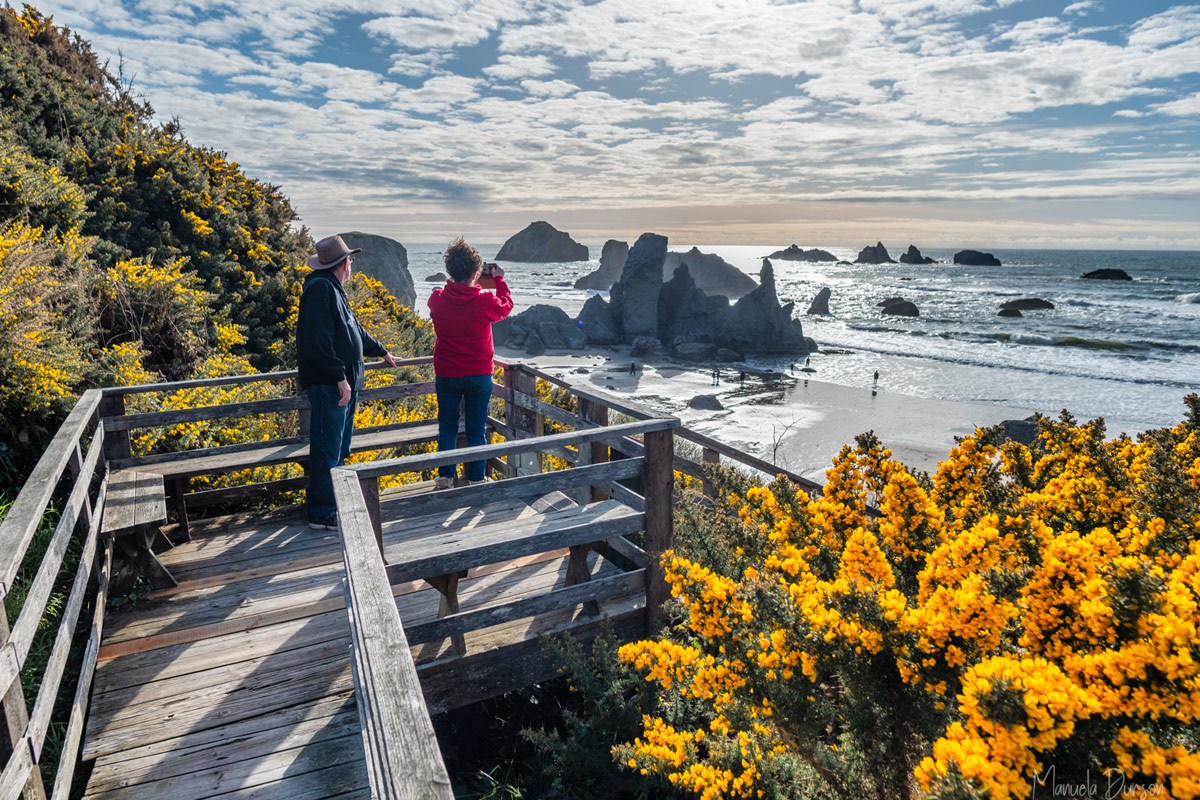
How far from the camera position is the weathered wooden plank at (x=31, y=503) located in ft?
7.38

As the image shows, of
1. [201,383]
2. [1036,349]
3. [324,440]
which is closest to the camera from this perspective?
[324,440]

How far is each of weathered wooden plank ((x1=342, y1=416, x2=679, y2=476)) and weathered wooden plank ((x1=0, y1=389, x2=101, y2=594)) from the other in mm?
Answer: 1179

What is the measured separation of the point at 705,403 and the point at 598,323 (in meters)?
25.1

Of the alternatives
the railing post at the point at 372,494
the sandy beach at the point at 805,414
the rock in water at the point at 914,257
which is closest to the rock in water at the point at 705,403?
the sandy beach at the point at 805,414

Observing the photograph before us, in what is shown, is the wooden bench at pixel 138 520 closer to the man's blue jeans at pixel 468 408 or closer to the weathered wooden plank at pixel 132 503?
the weathered wooden plank at pixel 132 503

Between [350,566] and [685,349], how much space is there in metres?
43.6

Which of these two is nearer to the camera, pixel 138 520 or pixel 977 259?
pixel 138 520

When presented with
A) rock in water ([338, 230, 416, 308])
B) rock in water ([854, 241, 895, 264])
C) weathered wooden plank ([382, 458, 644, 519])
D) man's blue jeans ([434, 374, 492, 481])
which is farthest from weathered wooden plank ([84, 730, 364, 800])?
rock in water ([854, 241, 895, 264])

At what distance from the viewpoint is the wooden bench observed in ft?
13.2

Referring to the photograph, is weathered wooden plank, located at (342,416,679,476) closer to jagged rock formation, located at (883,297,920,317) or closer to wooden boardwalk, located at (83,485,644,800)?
wooden boardwalk, located at (83,485,644,800)

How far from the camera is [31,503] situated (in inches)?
110

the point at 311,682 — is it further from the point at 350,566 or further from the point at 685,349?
the point at 685,349

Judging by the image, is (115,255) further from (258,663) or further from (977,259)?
(977,259)

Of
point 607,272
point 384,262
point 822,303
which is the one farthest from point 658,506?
point 607,272
